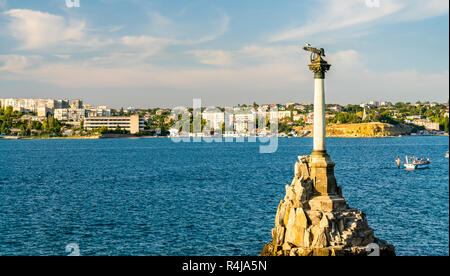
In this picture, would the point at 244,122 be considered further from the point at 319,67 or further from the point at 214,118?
the point at 319,67

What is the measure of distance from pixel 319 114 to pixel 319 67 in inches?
68.1

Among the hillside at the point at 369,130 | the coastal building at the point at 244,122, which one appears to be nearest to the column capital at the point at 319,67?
the coastal building at the point at 244,122

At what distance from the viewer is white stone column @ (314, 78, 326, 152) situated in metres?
17.9

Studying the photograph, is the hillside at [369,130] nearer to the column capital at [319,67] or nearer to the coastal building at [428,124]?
the coastal building at [428,124]

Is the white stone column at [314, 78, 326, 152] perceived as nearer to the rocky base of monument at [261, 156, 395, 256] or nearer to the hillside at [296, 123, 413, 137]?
the rocky base of monument at [261, 156, 395, 256]

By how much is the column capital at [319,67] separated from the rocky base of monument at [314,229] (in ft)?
10.3

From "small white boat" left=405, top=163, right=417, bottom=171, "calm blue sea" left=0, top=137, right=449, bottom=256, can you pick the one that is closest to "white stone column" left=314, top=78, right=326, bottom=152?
"calm blue sea" left=0, top=137, right=449, bottom=256

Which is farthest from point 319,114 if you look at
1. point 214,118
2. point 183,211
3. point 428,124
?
point 428,124

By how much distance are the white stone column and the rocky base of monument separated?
0.83m

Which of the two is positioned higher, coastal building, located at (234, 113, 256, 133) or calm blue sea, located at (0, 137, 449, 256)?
coastal building, located at (234, 113, 256, 133)

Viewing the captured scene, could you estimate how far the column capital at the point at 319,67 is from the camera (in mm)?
17656
